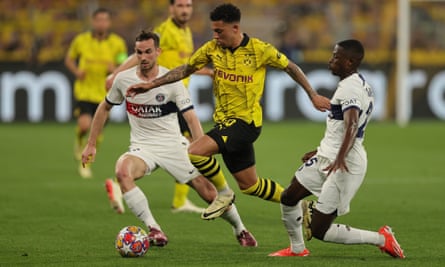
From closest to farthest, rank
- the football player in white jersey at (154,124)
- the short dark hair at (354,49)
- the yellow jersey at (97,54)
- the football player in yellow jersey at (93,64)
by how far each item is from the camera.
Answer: the short dark hair at (354,49) → the football player in white jersey at (154,124) → the football player in yellow jersey at (93,64) → the yellow jersey at (97,54)

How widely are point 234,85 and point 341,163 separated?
69.7 inches

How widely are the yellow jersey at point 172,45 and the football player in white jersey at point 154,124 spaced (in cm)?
200

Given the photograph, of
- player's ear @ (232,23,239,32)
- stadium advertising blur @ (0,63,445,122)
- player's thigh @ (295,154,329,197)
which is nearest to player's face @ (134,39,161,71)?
player's ear @ (232,23,239,32)

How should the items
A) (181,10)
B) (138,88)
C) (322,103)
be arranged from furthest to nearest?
(181,10)
(138,88)
(322,103)

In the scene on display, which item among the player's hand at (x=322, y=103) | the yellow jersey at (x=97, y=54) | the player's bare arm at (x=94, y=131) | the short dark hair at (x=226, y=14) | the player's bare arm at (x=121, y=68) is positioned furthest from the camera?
the yellow jersey at (x=97, y=54)

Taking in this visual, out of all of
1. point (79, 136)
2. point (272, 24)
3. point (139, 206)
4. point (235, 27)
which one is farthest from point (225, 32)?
point (272, 24)

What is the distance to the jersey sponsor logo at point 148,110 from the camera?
10375mm

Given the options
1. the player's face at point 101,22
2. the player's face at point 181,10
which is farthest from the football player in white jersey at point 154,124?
the player's face at point 101,22

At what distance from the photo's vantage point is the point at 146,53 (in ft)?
32.9

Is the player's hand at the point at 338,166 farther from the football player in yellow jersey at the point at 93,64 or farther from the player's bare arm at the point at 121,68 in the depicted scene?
the football player in yellow jersey at the point at 93,64

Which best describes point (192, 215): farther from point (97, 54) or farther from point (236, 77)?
point (97, 54)

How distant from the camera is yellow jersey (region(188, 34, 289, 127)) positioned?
30.8 feet

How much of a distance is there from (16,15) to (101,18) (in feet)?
37.0

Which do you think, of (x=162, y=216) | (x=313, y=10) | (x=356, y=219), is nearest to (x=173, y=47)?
(x=162, y=216)
